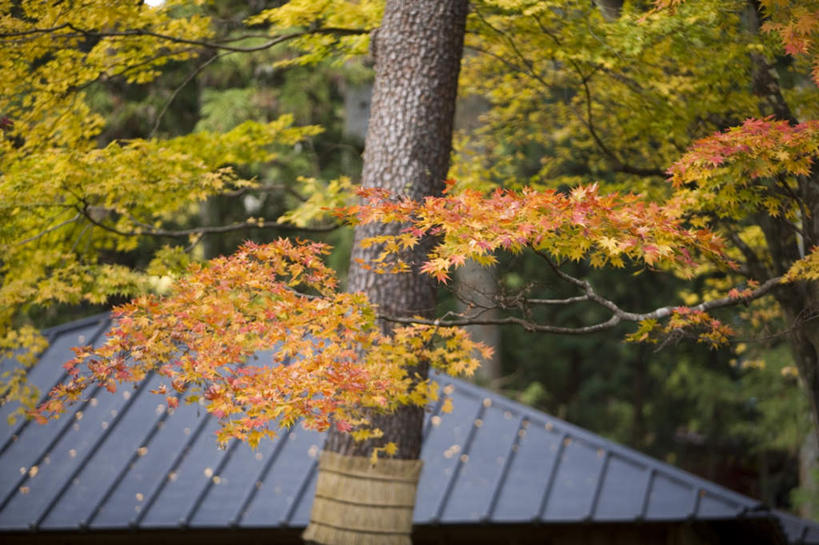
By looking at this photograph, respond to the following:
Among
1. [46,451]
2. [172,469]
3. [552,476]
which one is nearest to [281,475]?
[172,469]

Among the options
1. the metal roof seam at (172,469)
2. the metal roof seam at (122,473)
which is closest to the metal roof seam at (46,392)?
the metal roof seam at (122,473)

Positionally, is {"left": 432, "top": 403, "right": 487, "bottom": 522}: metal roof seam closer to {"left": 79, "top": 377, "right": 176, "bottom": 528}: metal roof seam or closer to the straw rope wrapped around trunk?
the straw rope wrapped around trunk

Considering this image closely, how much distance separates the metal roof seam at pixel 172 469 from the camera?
7.77m

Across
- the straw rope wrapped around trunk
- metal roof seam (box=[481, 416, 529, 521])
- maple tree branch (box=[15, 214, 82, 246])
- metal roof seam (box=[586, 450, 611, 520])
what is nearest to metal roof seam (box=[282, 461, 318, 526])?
metal roof seam (box=[481, 416, 529, 521])

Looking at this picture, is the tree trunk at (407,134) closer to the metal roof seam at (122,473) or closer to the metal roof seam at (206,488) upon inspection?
the metal roof seam at (206,488)

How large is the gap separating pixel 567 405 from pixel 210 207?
1178 cm

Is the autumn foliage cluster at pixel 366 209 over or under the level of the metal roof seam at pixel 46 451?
over

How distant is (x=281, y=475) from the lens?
27.1 ft

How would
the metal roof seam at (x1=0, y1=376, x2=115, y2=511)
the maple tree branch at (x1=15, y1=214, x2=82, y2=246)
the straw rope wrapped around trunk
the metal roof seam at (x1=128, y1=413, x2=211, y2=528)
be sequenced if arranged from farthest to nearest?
the metal roof seam at (x1=0, y1=376, x2=115, y2=511), the metal roof seam at (x1=128, y1=413, x2=211, y2=528), the maple tree branch at (x1=15, y1=214, x2=82, y2=246), the straw rope wrapped around trunk

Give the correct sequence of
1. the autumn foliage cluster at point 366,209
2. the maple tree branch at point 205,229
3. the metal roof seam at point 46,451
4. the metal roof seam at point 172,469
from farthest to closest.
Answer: the metal roof seam at point 46,451 → the metal roof seam at point 172,469 → the maple tree branch at point 205,229 → the autumn foliage cluster at point 366,209

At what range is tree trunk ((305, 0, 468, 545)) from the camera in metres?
5.30

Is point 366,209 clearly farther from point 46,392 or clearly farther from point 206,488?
point 46,392

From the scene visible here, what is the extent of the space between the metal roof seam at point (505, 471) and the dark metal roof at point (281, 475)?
0.01m

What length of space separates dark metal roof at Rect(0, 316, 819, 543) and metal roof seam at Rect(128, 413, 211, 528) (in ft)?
0.04
